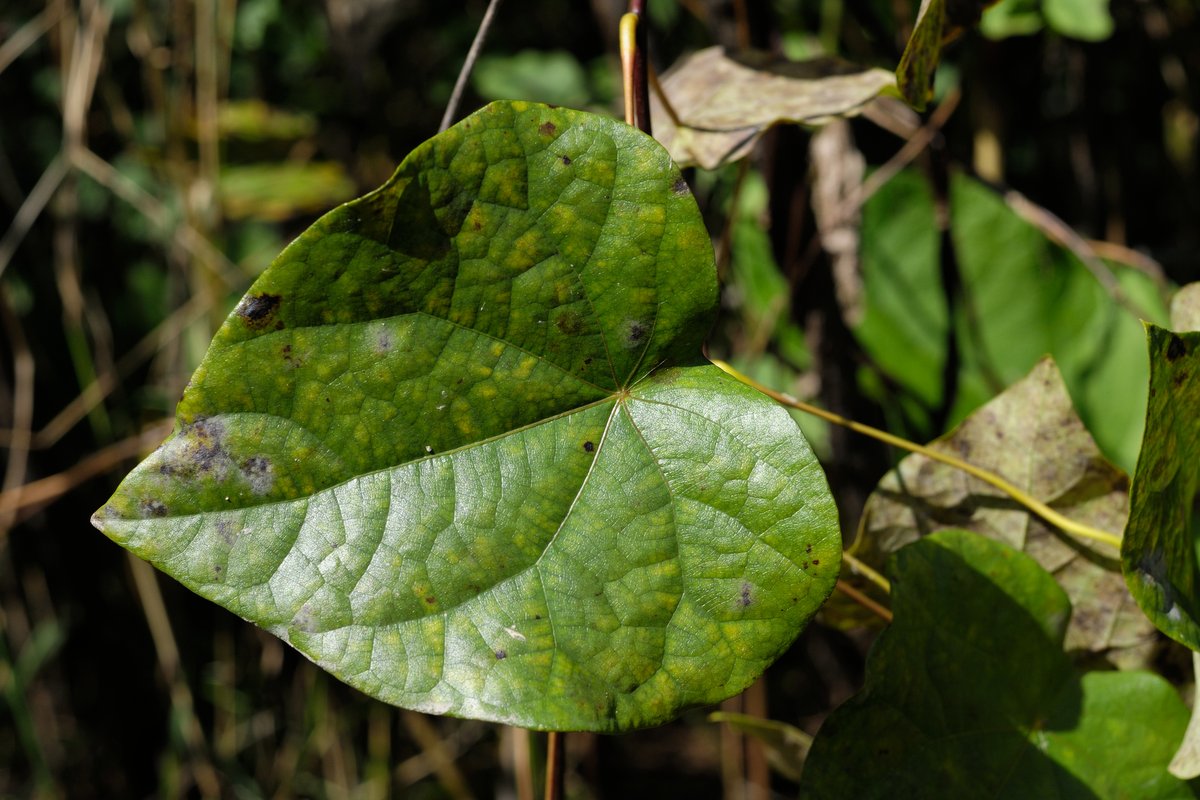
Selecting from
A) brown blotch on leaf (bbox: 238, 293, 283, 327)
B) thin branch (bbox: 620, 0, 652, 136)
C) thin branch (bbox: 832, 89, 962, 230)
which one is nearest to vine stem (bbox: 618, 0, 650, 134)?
thin branch (bbox: 620, 0, 652, 136)

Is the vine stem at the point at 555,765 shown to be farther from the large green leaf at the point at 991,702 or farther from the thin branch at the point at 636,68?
the thin branch at the point at 636,68

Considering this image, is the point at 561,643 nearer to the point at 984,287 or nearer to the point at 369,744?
the point at 984,287

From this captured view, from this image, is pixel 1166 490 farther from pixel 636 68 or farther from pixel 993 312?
pixel 993 312

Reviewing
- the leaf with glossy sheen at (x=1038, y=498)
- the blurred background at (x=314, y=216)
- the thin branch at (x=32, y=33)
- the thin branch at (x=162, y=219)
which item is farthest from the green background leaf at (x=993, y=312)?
the thin branch at (x=32, y=33)

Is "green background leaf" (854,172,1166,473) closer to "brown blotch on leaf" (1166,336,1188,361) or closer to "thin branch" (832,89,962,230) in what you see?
"thin branch" (832,89,962,230)

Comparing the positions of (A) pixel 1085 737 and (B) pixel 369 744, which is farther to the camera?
(B) pixel 369 744

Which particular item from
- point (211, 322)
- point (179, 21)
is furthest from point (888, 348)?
point (179, 21)

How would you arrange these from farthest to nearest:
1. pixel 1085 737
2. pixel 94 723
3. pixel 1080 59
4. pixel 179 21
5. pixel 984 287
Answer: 1. pixel 94 723
2. pixel 179 21
3. pixel 1080 59
4. pixel 984 287
5. pixel 1085 737
